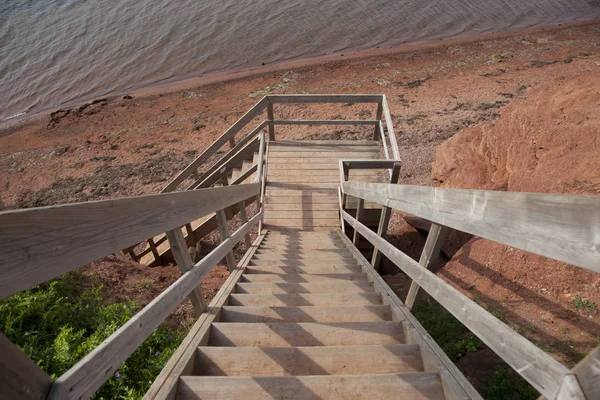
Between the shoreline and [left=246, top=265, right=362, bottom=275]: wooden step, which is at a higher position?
the shoreline

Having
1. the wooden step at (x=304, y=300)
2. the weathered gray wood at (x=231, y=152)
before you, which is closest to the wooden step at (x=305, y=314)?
the wooden step at (x=304, y=300)

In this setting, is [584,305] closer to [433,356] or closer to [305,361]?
[433,356]

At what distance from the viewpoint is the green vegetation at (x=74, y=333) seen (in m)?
2.52

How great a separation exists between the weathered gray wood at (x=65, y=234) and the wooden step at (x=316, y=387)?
2.74ft

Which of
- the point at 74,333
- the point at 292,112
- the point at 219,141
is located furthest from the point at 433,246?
the point at 292,112

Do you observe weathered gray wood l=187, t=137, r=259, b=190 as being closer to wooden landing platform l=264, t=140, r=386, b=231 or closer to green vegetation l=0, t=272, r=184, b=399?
wooden landing platform l=264, t=140, r=386, b=231

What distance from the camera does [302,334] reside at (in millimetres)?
2176

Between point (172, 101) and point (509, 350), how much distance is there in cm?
1638

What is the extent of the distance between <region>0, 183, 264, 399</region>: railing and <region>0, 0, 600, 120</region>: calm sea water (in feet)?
60.4

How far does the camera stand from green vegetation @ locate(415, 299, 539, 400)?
2113 millimetres

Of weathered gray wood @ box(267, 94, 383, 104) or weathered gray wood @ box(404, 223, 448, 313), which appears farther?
weathered gray wood @ box(267, 94, 383, 104)

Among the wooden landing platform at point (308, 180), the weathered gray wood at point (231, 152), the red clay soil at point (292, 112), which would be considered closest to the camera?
the wooden landing platform at point (308, 180)

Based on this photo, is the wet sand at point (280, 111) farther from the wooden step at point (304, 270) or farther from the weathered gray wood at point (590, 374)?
the weathered gray wood at point (590, 374)

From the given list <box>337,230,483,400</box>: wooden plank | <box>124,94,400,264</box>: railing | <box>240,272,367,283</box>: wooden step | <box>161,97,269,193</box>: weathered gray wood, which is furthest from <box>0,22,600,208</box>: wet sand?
<box>337,230,483,400</box>: wooden plank
